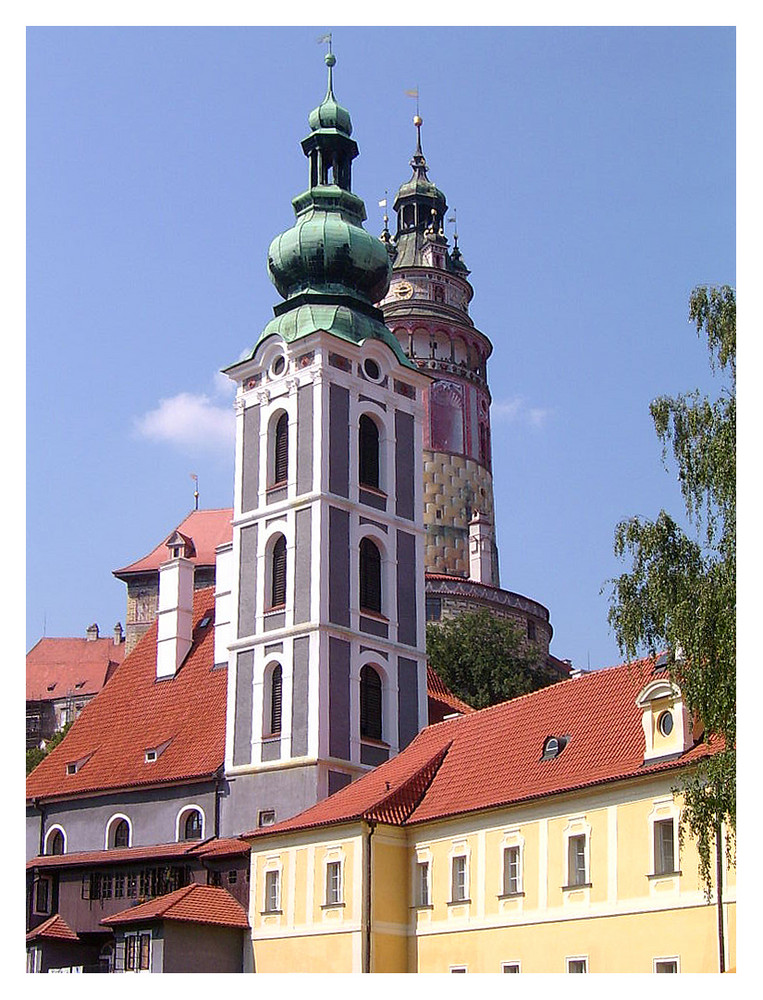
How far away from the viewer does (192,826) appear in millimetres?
36469

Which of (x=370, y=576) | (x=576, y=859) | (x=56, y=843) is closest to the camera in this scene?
(x=576, y=859)

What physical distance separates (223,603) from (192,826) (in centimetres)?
544

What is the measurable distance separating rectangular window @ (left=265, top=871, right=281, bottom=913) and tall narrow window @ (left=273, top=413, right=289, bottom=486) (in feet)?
29.3

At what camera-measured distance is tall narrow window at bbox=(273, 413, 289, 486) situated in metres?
37.0

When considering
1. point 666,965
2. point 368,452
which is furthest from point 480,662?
point 666,965

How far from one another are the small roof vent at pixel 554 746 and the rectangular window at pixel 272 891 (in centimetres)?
598

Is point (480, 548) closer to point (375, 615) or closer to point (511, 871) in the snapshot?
point (375, 615)

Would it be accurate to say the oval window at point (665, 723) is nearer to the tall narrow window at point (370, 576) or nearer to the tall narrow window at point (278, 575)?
the tall narrow window at point (370, 576)

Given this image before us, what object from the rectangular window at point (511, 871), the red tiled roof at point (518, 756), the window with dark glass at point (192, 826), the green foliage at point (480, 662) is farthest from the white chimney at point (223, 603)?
the green foliage at point (480, 662)

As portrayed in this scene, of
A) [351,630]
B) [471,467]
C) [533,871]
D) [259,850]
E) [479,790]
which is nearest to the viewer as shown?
[533,871]

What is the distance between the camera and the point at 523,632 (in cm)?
5962
